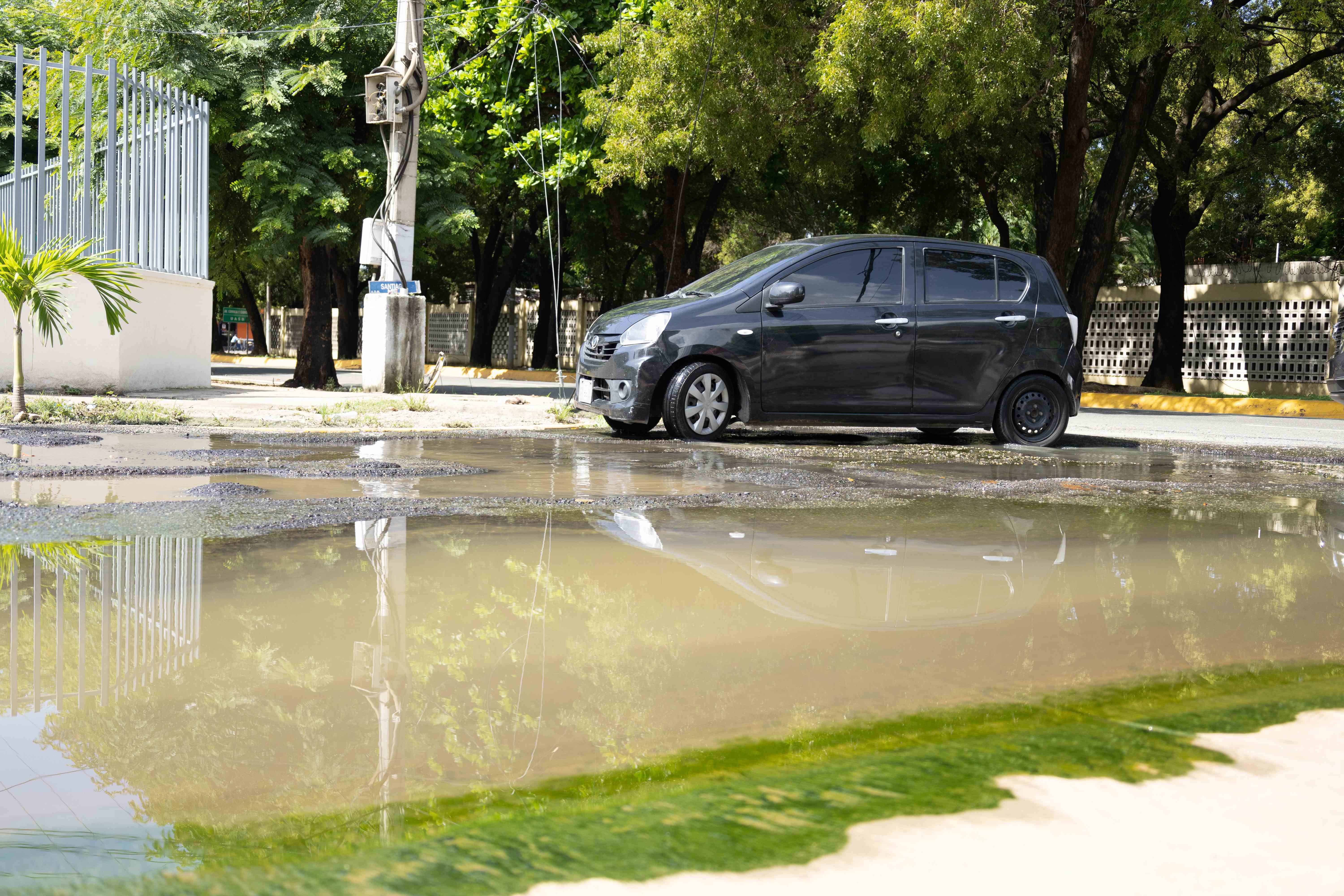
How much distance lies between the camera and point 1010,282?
449 inches

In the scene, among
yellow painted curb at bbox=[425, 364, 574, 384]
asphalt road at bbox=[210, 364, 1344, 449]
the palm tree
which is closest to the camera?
the palm tree

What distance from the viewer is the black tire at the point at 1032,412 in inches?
452

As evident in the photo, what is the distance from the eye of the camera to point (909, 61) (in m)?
16.6

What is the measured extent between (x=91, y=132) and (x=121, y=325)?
84.7 inches

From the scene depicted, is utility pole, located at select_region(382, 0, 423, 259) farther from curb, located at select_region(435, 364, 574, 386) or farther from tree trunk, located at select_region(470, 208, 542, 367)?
tree trunk, located at select_region(470, 208, 542, 367)

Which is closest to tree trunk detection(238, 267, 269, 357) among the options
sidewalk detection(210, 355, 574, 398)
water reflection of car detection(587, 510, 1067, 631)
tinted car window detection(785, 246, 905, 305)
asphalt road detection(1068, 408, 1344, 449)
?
sidewalk detection(210, 355, 574, 398)

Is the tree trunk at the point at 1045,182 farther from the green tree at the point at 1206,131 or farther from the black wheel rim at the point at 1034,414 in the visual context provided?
the black wheel rim at the point at 1034,414

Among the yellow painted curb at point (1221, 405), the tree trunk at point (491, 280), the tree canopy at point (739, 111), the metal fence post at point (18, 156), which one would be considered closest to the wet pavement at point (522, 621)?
the metal fence post at point (18, 156)

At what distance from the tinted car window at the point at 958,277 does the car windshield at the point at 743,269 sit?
1.09 meters

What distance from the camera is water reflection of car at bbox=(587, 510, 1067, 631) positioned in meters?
4.29

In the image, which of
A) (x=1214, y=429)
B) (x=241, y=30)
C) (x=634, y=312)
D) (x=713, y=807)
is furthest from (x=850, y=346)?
(x=241, y=30)

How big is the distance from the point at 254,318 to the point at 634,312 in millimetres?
37146

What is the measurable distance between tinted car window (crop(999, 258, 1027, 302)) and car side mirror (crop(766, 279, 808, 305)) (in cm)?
196

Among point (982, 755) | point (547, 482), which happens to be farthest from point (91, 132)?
point (982, 755)
